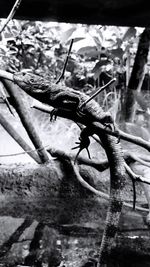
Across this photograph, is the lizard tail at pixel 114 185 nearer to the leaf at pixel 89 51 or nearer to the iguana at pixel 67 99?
the iguana at pixel 67 99

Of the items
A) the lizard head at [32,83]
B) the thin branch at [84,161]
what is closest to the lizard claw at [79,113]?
the lizard head at [32,83]

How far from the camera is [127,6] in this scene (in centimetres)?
225

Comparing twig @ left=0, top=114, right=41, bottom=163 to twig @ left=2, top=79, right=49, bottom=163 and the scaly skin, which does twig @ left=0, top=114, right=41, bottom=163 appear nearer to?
twig @ left=2, top=79, right=49, bottom=163

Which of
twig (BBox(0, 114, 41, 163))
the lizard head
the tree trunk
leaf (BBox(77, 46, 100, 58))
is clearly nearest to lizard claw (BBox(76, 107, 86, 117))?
the lizard head

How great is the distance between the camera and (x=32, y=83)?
59.0 inches

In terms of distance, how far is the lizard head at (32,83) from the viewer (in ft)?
4.89

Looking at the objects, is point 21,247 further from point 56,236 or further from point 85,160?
point 85,160

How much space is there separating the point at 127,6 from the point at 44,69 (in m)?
4.19

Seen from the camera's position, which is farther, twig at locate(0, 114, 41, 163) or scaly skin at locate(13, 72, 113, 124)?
twig at locate(0, 114, 41, 163)

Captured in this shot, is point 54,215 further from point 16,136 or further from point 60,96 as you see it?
point 60,96

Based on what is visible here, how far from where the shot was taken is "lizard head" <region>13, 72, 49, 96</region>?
1490 millimetres

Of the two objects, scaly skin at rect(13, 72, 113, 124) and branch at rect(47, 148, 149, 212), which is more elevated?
scaly skin at rect(13, 72, 113, 124)

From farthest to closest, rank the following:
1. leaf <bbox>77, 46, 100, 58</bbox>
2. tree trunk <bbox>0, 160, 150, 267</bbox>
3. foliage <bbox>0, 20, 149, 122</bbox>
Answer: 1. foliage <bbox>0, 20, 149, 122</bbox>
2. leaf <bbox>77, 46, 100, 58</bbox>
3. tree trunk <bbox>0, 160, 150, 267</bbox>

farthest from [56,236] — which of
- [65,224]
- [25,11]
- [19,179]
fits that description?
[25,11]
